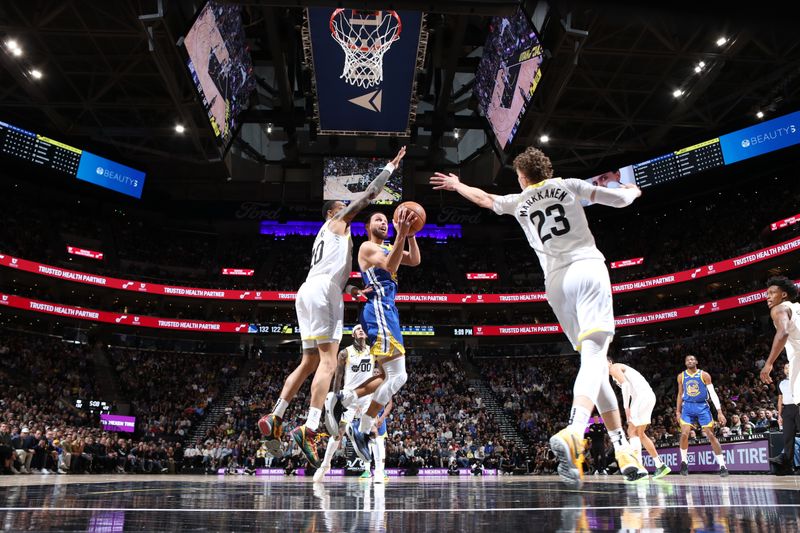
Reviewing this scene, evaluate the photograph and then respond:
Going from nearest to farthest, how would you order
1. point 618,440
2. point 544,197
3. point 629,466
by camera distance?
1. point 629,466
2. point 618,440
3. point 544,197

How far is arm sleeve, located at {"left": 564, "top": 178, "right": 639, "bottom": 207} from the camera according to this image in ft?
13.9

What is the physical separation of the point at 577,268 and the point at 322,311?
8.58 ft

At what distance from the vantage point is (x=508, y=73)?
18562 mm

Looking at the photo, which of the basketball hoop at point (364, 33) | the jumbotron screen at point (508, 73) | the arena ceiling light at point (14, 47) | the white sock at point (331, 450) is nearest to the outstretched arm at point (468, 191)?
the white sock at point (331, 450)

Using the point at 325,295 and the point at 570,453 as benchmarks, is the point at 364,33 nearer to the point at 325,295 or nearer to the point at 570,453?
the point at 325,295

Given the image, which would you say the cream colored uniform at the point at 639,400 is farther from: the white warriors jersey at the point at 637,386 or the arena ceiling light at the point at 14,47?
the arena ceiling light at the point at 14,47

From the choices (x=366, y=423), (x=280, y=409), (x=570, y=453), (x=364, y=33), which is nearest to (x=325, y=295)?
(x=280, y=409)

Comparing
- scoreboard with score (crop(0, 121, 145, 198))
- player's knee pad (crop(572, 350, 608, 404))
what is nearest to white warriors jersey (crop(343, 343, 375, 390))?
player's knee pad (crop(572, 350, 608, 404))

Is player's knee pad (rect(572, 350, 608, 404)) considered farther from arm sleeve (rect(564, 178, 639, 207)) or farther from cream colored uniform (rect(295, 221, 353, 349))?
cream colored uniform (rect(295, 221, 353, 349))

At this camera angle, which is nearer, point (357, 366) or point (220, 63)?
point (357, 366)

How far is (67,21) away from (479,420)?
824 inches

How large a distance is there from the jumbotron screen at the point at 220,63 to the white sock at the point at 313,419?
1285 cm

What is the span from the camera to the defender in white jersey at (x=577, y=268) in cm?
396

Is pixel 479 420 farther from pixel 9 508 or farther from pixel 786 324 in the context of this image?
pixel 9 508
